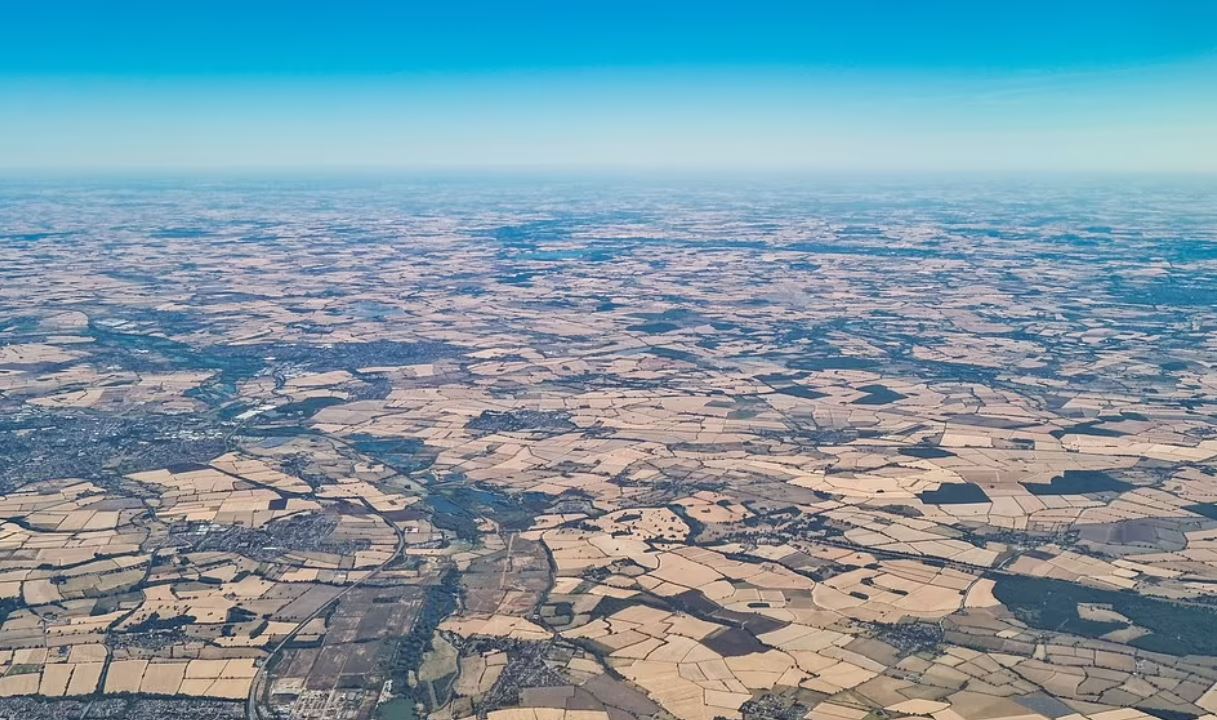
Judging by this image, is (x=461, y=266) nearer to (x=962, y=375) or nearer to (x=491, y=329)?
(x=491, y=329)

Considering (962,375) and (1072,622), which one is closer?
(1072,622)

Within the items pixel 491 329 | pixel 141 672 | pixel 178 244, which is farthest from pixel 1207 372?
pixel 178 244

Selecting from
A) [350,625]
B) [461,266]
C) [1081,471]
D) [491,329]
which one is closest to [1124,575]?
[1081,471]

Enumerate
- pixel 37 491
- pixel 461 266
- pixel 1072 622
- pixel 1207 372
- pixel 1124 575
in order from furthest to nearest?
pixel 461 266, pixel 1207 372, pixel 37 491, pixel 1124 575, pixel 1072 622

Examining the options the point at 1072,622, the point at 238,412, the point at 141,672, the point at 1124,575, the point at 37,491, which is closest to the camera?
the point at 141,672

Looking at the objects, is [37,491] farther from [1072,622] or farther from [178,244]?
[178,244]

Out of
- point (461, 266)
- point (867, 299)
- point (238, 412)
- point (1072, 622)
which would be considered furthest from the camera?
point (461, 266)

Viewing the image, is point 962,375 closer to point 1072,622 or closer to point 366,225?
point 1072,622

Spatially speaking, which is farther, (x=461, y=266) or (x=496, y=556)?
(x=461, y=266)

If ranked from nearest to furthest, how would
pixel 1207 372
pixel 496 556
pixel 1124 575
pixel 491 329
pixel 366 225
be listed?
pixel 1124 575
pixel 496 556
pixel 1207 372
pixel 491 329
pixel 366 225
